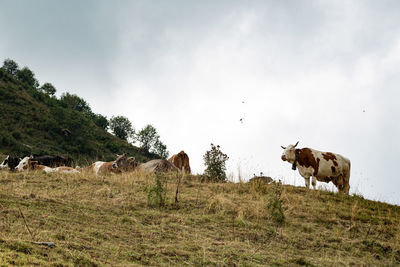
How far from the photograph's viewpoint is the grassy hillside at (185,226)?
5.16 metres

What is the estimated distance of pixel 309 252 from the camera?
257 inches

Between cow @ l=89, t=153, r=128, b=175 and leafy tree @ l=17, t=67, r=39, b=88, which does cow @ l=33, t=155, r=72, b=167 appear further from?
leafy tree @ l=17, t=67, r=39, b=88

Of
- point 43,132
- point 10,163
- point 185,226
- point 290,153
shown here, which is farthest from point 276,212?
point 43,132

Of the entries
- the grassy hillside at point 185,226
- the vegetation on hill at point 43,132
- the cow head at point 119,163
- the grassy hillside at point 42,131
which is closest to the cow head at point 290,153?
the grassy hillside at point 185,226

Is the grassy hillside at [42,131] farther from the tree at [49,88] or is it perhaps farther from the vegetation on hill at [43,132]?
the tree at [49,88]

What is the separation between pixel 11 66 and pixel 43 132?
1428 inches

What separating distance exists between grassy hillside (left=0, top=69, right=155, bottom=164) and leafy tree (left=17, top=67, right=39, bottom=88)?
16144mm

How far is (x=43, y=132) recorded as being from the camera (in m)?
45.2

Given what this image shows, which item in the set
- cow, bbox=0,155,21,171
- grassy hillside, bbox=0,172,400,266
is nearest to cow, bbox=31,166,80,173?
cow, bbox=0,155,21,171

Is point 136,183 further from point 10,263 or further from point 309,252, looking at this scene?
point 10,263

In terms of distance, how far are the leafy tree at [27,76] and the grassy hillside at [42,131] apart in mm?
16144

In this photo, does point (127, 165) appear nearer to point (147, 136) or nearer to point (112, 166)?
point (112, 166)

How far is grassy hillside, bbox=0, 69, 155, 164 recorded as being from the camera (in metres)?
39.5

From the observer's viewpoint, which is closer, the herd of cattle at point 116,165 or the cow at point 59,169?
the cow at point 59,169
